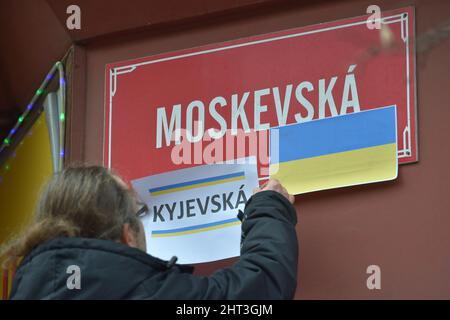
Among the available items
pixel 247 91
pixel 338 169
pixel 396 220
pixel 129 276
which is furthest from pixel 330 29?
pixel 129 276

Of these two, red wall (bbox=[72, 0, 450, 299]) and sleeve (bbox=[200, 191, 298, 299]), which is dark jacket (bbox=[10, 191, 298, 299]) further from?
red wall (bbox=[72, 0, 450, 299])

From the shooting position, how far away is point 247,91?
3.27 meters

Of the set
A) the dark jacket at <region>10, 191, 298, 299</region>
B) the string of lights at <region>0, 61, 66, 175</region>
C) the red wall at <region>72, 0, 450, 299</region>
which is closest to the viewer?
the dark jacket at <region>10, 191, 298, 299</region>

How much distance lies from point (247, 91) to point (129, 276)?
104 centimetres

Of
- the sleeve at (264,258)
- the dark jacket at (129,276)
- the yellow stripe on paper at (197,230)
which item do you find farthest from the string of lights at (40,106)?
the dark jacket at (129,276)

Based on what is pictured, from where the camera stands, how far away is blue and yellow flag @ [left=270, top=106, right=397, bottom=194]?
3031 mm

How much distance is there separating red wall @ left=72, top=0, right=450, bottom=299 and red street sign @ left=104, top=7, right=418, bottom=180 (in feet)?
0.14

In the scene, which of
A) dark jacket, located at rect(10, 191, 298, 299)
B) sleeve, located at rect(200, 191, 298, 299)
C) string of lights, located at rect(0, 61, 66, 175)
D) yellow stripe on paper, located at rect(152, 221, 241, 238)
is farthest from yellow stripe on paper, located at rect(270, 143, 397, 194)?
string of lights, located at rect(0, 61, 66, 175)

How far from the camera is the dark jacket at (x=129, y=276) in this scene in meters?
2.35

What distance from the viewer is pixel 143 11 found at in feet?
11.4

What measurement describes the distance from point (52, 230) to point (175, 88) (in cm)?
101

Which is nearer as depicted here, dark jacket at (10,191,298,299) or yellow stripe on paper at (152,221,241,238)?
dark jacket at (10,191,298,299)

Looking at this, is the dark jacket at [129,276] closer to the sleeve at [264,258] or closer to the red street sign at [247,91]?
the sleeve at [264,258]
